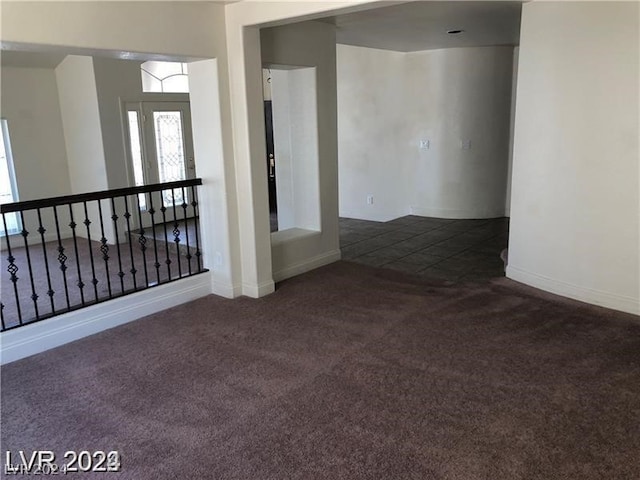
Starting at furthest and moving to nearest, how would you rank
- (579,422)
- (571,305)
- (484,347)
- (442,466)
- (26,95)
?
1. (26,95)
2. (571,305)
3. (484,347)
4. (579,422)
5. (442,466)

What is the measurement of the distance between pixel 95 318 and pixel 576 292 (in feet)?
13.0

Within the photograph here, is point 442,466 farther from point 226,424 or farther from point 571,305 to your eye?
point 571,305

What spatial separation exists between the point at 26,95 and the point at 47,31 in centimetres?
430

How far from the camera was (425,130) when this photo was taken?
25.5ft

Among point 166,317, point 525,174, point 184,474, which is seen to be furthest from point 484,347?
point 166,317

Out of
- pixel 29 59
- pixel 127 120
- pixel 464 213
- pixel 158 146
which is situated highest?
pixel 29 59

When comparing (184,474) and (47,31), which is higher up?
(47,31)

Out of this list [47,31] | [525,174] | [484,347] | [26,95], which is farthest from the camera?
[26,95]

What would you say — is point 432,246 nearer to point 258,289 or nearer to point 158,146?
point 258,289

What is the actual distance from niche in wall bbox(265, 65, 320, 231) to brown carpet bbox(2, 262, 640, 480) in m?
1.48

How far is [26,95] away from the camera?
6.69m

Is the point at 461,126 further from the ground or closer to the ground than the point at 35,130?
closer to the ground

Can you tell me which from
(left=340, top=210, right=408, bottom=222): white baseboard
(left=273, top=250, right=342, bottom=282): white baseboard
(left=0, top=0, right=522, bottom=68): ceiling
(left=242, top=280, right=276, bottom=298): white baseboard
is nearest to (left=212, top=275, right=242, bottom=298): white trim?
(left=242, top=280, right=276, bottom=298): white baseboard

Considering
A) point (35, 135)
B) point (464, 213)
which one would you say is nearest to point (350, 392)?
point (464, 213)
